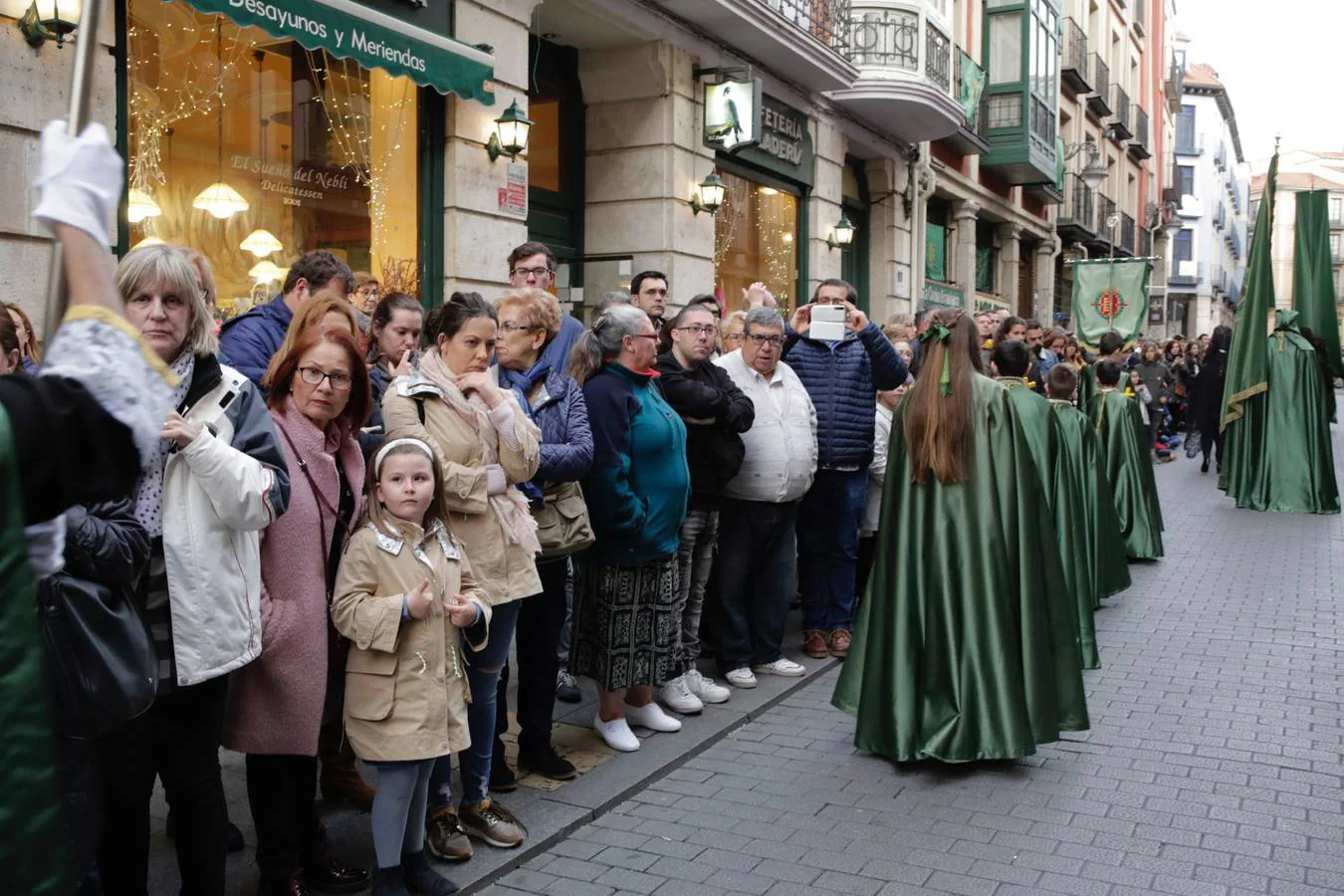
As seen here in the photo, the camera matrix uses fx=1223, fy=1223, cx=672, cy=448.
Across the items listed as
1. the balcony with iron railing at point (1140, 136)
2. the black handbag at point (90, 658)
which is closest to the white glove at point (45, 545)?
the black handbag at point (90, 658)

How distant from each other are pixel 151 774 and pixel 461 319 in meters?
1.78

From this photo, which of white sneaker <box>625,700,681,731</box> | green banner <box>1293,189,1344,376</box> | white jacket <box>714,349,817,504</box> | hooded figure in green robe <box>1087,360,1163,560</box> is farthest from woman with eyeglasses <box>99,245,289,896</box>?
green banner <box>1293,189,1344,376</box>

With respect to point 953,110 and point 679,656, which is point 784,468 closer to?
point 679,656

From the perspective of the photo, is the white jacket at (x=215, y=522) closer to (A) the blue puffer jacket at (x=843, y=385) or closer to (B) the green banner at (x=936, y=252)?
(A) the blue puffer jacket at (x=843, y=385)

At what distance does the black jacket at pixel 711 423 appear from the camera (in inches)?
234

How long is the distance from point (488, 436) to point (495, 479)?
16 centimetres

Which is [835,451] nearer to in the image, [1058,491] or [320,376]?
[1058,491]

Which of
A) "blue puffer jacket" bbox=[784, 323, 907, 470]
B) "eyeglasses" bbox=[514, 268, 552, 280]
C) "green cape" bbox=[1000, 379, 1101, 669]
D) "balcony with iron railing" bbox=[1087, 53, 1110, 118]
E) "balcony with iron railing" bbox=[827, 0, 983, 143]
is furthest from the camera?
"balcony with iron railing" bbox=[1087, 53, 1110, 118]

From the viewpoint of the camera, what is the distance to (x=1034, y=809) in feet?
15.2

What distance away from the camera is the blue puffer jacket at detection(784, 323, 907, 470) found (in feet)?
23.0

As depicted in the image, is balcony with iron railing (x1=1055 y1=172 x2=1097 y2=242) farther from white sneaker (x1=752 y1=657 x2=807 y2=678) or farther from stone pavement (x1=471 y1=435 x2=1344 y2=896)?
white sneaker (x1=752 y1=657 x2=807 y2=678)

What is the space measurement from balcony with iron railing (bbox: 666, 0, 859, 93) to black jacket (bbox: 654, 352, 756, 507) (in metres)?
6.87


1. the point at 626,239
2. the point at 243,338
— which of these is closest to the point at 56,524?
the point at 243,338

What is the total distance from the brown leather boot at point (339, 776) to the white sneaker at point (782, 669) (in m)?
2.64
